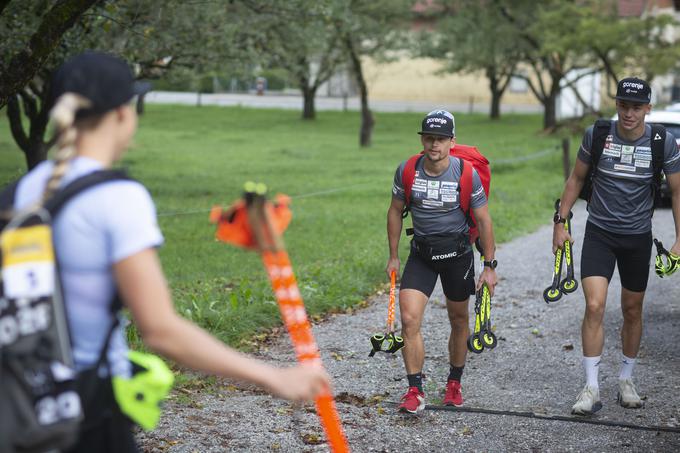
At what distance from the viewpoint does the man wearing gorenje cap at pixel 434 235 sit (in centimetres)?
614

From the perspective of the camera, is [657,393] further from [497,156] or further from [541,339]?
[497,156]

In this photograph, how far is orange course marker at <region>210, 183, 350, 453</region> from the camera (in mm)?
2820

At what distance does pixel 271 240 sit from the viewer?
2.84 meters

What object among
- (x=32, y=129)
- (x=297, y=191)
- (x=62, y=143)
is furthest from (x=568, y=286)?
(x=297, y=191)

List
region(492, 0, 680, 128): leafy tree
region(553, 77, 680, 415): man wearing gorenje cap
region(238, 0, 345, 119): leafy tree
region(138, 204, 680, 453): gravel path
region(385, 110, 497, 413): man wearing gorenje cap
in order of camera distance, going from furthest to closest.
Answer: region(492, 0, 680, 128): leafy tree < region(238, 0, 345, 119): leafy tree < region(553, 77, 680, 415): man wearing gorenje cap < region(385, 110, 497, 413): man wearing gorenje cap < region(138, 204, 680, 453): gravel path

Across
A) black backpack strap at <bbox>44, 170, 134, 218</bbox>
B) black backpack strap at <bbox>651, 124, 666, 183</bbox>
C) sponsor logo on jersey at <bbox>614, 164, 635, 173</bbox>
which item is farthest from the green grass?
black backpack strap at <bbox>651, 124, 666, 183</bbox>

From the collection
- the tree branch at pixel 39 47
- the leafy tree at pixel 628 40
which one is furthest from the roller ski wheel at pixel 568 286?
the leafy tree at pixel 628 40

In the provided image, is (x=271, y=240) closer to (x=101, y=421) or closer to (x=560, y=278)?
(x=101, y=421)

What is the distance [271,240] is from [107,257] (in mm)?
497

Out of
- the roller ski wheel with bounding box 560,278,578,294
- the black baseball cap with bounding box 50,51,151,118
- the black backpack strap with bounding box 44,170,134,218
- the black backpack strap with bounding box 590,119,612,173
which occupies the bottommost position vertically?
the roller ski wheel with bounding box 560,278,578,294

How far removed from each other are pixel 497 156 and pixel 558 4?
348 inches

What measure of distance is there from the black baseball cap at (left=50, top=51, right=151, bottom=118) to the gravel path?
319cm

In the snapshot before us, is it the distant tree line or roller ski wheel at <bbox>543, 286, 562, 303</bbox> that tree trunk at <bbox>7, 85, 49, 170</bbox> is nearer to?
the distant tree line

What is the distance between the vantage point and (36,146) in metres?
16.0
